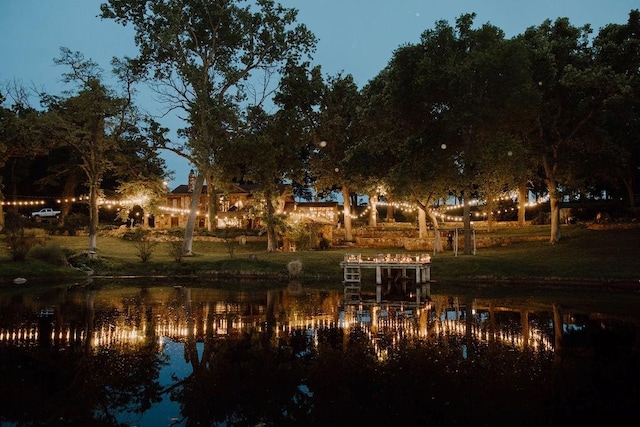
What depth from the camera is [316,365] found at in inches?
465

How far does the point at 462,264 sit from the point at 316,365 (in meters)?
21.7

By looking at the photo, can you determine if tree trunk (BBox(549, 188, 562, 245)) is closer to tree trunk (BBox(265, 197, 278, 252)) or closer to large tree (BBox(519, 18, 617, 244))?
large tree (BBox(519, 18, 617, 244))

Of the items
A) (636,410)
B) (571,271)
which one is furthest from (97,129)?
(636,410)

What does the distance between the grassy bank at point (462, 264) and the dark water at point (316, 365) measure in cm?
917

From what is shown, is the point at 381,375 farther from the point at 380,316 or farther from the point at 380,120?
the point at 380,120

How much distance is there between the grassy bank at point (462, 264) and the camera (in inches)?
1131

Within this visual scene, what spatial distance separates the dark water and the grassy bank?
9175 millimetres

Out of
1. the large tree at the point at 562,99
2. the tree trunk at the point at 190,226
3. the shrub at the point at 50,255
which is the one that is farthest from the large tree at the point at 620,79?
the shrub at the point at 50,255

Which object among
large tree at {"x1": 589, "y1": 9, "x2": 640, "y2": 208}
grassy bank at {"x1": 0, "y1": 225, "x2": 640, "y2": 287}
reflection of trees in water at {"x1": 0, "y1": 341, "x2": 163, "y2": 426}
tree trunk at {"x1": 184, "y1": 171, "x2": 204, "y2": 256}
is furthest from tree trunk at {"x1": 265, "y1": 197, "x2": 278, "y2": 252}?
reflection of trees in water at {"x1": 0, "y1": 341, "x2": 163, "y2": 426}

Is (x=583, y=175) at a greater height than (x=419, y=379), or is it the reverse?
(x=583, y=175)

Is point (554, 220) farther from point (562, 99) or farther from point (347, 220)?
point (347, 220)

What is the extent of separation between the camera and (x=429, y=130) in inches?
1454

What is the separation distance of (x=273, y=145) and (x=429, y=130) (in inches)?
515

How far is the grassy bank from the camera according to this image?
2873cm
